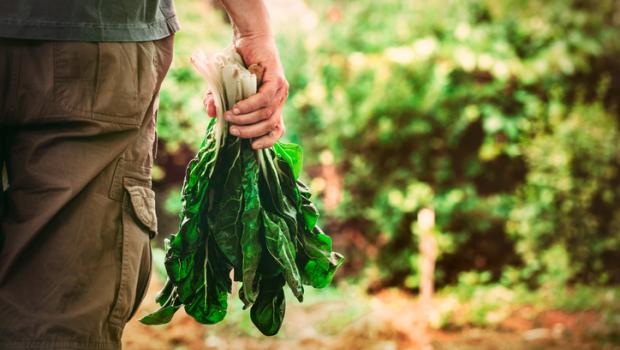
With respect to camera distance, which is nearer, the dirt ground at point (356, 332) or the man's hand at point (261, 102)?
the man's hand at point (261, 102)

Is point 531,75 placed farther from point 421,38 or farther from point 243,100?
point 243,100

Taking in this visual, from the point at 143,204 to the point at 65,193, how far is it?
0.64ft

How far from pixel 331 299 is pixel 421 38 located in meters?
2.15

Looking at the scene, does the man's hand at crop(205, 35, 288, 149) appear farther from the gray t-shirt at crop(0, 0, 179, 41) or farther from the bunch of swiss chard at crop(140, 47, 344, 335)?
the gray t-shirt at crop(0, 0, 179, 41)

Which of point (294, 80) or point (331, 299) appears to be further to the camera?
point (294, 80)

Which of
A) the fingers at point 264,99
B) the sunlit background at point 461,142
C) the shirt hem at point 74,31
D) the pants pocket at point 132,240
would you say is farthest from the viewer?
the sunlit background at point 461,142

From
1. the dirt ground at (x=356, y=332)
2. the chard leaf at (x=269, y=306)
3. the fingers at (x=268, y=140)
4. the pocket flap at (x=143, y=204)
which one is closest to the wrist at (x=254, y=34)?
the fingers at (x=268, y=140)

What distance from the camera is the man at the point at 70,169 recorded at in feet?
4.94

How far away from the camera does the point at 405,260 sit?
20.6 ft

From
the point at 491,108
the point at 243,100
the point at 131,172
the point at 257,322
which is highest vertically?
the point at 491,108

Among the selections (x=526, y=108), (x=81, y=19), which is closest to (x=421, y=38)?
(x=526, y=108)

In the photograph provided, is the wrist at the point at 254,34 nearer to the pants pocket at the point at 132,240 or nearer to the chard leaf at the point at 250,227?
the chard leaf at the point at 250,227

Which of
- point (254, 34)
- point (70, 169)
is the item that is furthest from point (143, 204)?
point (254, 34)

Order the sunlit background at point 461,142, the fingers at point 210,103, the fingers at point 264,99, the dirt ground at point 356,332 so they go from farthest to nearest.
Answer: the sunlit background at point 461,142, the dirt ground at point 356,332, the fingers at point 210,103, the fingers at point 264,99
